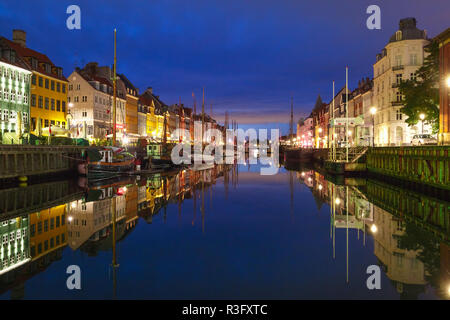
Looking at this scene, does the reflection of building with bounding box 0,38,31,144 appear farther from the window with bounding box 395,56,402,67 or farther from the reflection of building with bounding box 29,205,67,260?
the window with bounding box 395,56,402,67

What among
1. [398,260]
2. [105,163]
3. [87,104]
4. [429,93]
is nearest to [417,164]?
[429,93]

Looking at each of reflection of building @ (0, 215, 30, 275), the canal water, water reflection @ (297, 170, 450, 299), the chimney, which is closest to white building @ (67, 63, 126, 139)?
the chimney

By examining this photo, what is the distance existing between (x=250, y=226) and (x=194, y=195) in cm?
1134

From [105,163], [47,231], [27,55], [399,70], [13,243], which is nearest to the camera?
[13,243]

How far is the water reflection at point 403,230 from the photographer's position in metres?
9.70

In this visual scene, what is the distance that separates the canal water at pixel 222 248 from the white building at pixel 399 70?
42719mm

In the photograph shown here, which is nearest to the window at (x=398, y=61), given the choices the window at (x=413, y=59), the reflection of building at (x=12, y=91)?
the window at (x=413, y=59)

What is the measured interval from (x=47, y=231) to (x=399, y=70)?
210ft

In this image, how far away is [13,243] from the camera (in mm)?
13273

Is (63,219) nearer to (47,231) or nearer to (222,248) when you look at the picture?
(47,231)

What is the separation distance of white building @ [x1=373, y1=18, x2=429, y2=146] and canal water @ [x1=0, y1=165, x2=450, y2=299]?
42.7m

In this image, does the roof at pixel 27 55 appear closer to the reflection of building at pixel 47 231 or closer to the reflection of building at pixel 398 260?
the reflection of building at pixel 47 231

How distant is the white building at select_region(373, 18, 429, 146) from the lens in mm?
61906
